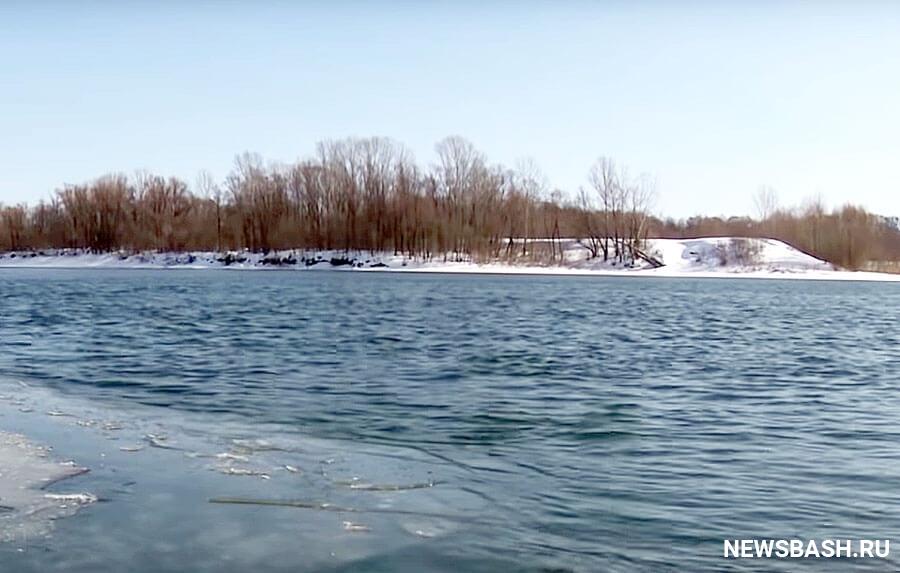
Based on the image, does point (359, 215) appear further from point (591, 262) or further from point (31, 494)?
point (31, 494)

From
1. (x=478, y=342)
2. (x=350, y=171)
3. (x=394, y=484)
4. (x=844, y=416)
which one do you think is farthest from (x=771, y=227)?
(x=394, y=484)

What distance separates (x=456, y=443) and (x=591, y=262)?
189ft

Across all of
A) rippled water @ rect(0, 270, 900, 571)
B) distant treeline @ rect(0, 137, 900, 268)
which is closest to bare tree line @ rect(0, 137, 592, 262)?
distant treeline @ rect(0, 137, 900, 268)

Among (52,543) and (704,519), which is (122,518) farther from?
(704,519)

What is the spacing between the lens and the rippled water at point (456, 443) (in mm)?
5762

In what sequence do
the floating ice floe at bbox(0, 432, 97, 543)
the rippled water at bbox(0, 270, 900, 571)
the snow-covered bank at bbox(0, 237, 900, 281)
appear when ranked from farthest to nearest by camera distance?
the snow-covered bank at bbox(0, 237, 900, 281)
the floating ice floe at bbox(0, 432, 97, 543)
the rippled water at bbox(0, 270, 900, 571)

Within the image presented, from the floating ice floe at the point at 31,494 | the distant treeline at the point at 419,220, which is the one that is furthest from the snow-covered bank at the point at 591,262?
the floating ice floe at the point at 31,494

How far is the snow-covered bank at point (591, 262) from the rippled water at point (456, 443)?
4161 cm

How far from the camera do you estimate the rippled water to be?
18.9ft

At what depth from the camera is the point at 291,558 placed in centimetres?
548

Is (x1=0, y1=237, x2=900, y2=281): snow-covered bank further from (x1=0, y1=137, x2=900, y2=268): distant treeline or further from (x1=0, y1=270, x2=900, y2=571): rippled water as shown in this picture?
(x1=0, y1=270, x2=900, y2=571): rippled water

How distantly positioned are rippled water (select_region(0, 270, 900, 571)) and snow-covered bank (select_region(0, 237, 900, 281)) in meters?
41.6

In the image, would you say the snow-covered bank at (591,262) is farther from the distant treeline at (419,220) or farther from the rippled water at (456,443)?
the rippled water at (456,443)

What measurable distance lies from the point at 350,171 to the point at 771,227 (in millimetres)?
33805
